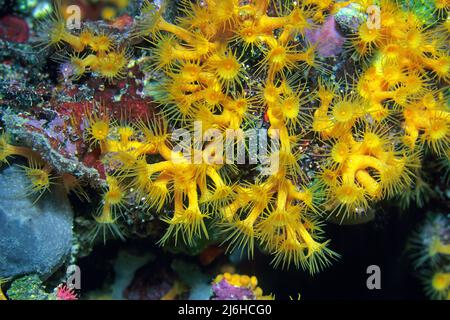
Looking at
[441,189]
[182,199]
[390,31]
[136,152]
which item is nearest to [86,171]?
[136,152]

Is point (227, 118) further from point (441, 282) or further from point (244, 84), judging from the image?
point (441, 282)

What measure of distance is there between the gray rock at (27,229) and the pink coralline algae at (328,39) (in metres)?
2.52

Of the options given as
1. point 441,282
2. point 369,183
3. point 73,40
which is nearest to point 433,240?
point 441,282

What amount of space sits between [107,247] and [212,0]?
2.87m

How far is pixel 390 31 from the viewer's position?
3438 mm

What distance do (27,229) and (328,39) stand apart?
294 cm

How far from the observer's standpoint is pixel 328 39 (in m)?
3.44

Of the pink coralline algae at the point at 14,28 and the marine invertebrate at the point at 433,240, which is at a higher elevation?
the pink coralline algae at the point at 14,28

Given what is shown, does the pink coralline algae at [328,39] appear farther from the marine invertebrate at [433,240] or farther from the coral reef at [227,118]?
the marine invertebrate at [433,240]

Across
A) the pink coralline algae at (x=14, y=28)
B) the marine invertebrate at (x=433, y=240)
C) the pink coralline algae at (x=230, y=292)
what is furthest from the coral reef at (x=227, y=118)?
the marine invertebrate at (x=433, y=240)

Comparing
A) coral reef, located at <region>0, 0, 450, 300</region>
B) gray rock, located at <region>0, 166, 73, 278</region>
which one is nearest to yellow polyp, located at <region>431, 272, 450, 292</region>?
coral reef, located at <region>0, 0, 450, 300</region>

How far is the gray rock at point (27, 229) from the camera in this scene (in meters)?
3.15

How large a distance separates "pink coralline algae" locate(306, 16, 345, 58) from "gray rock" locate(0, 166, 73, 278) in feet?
8.26

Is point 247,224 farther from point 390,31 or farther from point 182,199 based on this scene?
point 390,31
